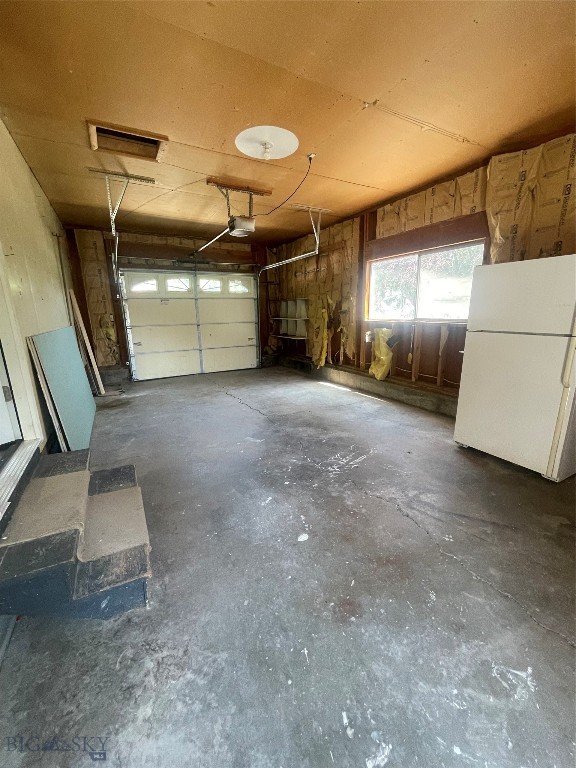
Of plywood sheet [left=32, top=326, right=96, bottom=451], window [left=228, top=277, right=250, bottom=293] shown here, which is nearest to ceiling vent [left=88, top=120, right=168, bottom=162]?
plywood sheet [left=32, top=326, right=96, bottom=451]

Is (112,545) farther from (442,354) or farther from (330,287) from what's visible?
(330,287)

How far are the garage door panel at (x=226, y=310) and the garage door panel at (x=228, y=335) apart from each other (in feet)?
0.38

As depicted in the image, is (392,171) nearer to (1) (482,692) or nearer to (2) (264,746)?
(1) (482,692)

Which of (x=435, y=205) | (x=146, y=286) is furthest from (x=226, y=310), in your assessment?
(x=435, y=205)

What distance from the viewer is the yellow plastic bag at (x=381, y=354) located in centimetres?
476

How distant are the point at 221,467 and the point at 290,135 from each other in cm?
300

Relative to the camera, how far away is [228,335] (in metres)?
7.19

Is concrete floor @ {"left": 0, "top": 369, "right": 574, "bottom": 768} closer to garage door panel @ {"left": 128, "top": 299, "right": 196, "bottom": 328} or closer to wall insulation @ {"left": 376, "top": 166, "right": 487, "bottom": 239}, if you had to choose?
wall insulation @ {"left": 376, "top": 166, "right": 487, "bottom": 239}

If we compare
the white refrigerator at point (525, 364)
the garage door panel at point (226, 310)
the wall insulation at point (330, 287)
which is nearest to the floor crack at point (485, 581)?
the white refrigerator at point (525, 364)

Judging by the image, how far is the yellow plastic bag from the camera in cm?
476

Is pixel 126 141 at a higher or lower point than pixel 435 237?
higher

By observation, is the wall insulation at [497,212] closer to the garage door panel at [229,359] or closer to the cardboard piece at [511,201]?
the cardboard piece at [511,201]

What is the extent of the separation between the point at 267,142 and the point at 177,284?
4.36m

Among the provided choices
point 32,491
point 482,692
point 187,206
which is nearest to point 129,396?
point 187,206
